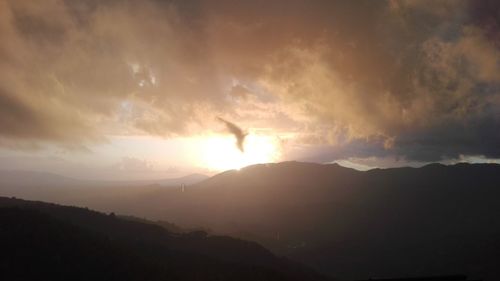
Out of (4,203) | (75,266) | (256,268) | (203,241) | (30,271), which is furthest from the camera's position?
(4,203)

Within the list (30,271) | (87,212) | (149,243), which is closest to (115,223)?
(87,212)

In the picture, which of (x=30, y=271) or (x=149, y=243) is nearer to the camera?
(x=30, y=271)

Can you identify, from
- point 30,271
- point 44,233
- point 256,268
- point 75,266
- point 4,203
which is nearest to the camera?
point 30,271

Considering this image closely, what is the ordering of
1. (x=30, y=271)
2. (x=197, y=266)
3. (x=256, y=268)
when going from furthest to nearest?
(x=256, y=268), (x=197, y=266), (x=30, y=271)

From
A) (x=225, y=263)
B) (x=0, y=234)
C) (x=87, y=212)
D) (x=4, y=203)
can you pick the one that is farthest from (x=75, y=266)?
(x=4, y=203)

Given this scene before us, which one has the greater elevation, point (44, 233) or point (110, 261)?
point (44, 233)

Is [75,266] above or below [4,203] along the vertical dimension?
below

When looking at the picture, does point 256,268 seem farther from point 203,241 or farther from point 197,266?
point 203,241

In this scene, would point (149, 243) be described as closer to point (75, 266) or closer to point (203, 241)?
point (203, 241)

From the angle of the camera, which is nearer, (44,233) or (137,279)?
(137,279)
